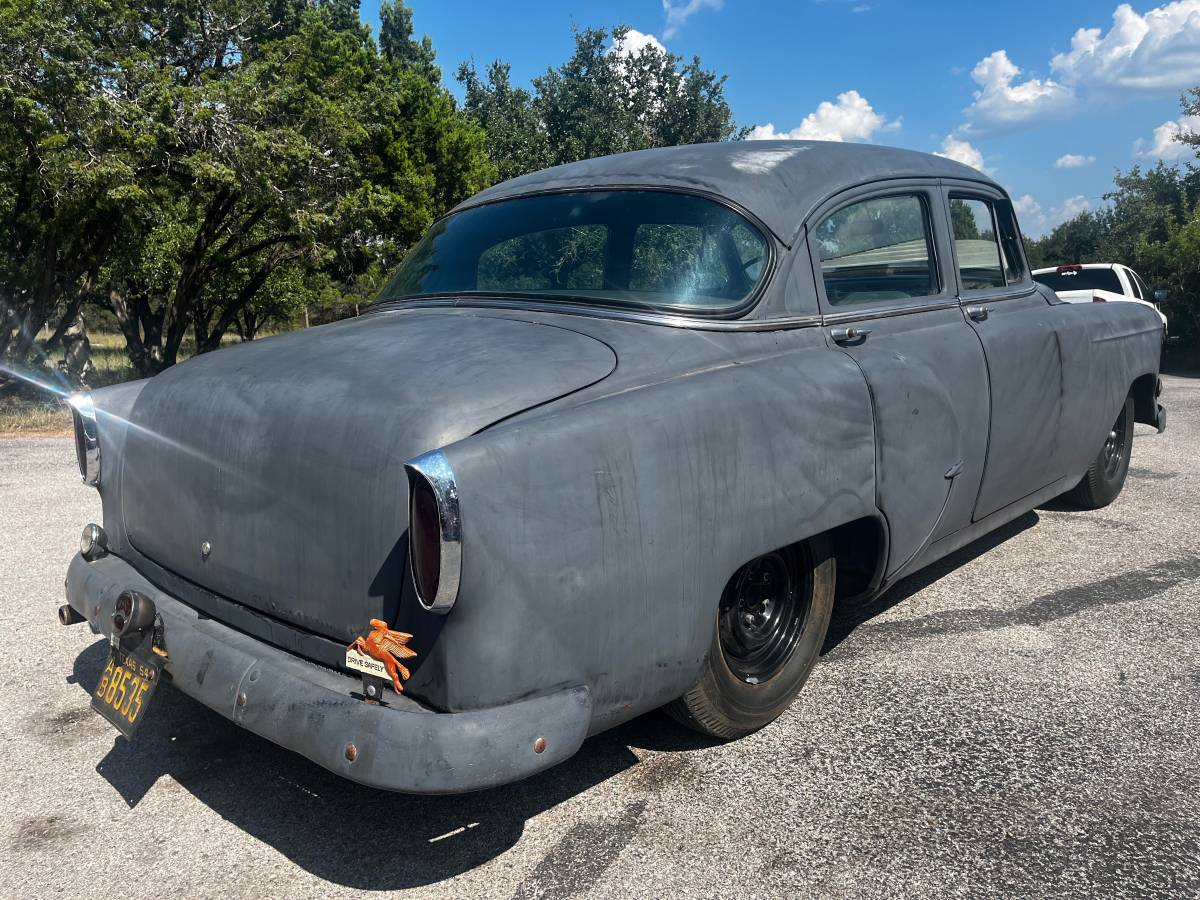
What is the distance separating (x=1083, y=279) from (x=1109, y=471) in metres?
9.28

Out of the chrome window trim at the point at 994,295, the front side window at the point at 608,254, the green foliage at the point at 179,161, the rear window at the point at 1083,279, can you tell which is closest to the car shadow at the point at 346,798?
the front side window at the point at 608,254

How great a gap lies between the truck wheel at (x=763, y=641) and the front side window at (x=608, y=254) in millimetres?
877

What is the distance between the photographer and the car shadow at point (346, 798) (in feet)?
8.20

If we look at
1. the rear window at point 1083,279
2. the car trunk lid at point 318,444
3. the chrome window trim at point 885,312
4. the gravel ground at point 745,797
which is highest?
the rear window at point 1083,279

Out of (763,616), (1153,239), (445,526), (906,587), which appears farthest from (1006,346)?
(1153,239)

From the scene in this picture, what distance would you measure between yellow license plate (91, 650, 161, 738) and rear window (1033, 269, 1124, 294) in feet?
43.5

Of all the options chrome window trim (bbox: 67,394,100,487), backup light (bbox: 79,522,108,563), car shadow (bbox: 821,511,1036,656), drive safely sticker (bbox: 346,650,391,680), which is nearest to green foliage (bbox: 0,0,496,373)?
chrome window trim (bbox: 67,394,100,487)

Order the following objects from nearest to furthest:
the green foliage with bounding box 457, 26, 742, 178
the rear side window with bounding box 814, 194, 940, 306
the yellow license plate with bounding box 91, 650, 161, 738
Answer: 1. the yellow license plate with bounding box 91, 650, 161, 738
2. the rear side window with bounding box 814, 194, 940, 306
3. the green foliage with bounding box 457, 26, 742, 178

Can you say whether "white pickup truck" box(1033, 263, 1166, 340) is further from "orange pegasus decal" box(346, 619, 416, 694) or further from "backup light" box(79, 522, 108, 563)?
"orange pegasus decal" box(346, 619, 416, 694)

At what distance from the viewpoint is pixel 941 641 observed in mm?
3848

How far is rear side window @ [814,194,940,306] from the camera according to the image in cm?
334

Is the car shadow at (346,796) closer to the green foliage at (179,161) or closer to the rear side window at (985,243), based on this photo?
the rear side window at (985,243)

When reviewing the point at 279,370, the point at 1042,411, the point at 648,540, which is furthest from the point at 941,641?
the point at 279,370

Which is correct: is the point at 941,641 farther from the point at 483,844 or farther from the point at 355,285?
the point at 355,285
